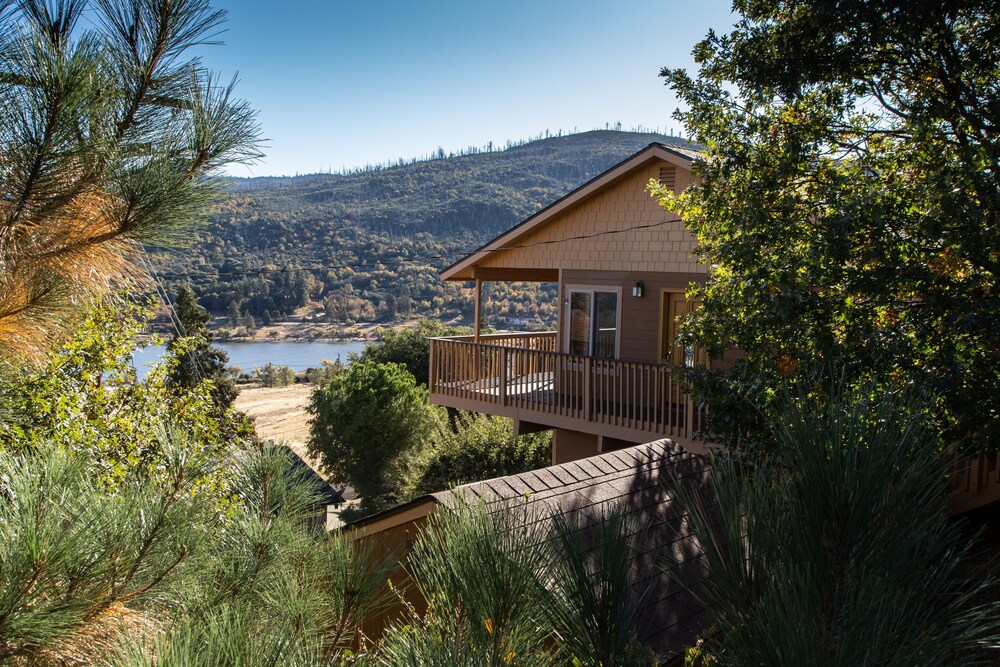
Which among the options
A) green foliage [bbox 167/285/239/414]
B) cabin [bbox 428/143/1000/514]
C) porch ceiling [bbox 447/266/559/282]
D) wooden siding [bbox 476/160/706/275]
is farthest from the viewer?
green foliage [bbox 167/285/239/414]

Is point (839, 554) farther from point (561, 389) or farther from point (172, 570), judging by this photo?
point (561, 389)

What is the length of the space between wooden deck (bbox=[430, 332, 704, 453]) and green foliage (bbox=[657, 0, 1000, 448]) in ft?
13.7

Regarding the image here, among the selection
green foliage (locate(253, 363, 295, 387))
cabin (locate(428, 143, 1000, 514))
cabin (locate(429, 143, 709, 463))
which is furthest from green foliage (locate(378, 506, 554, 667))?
green foliage (locate(253, 363, 295, 387))

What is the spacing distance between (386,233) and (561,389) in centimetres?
4135

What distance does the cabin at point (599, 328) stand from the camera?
1129 cm

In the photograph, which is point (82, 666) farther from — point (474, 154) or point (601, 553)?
point (474, 154)

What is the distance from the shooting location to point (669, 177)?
11.7m

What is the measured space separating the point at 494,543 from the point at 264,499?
1.60 m

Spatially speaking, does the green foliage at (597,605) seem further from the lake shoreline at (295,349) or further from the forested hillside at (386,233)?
the lake shoreline at (295,349)

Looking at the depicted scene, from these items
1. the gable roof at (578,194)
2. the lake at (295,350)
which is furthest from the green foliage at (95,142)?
the lake at (295,350)

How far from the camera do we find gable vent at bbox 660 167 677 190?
1162 cm

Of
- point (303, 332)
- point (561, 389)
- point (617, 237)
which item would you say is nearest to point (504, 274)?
point (617, 237)

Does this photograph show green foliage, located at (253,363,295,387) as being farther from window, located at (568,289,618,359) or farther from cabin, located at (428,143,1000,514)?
window, located at (568,289,618,359)

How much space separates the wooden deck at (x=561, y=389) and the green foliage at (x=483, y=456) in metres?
1.44
